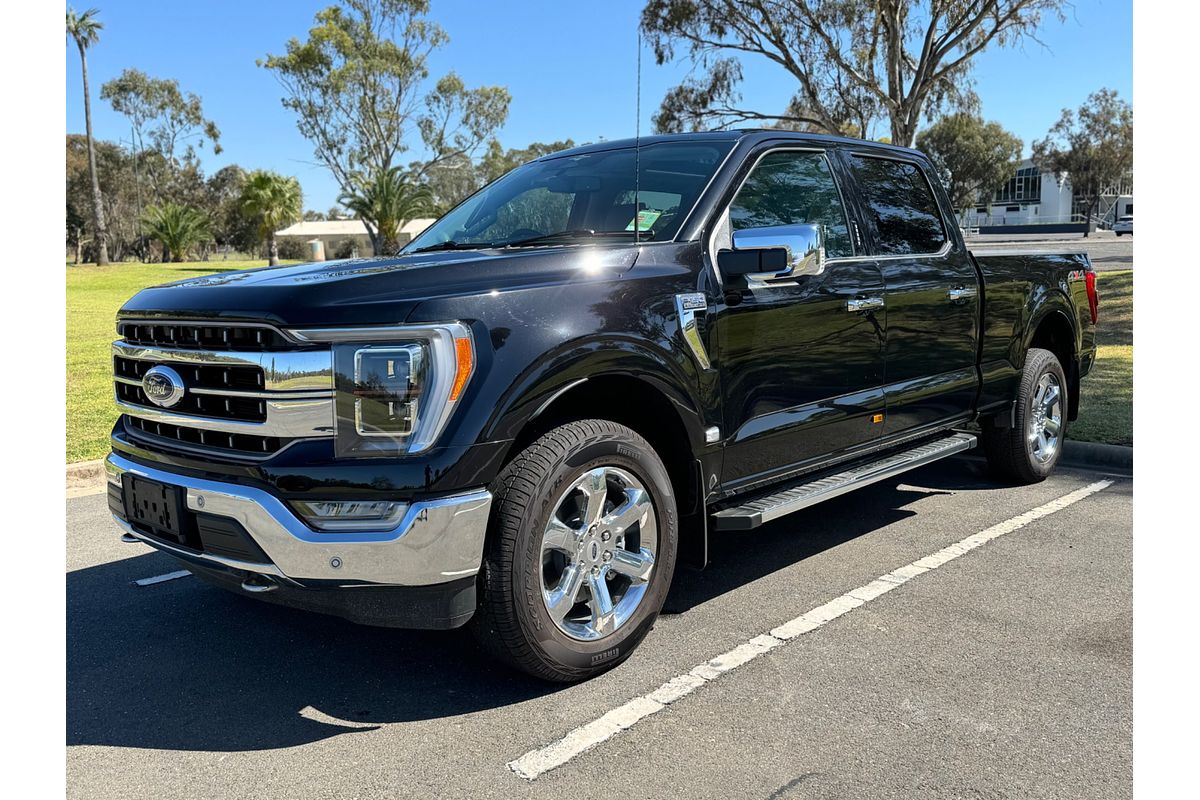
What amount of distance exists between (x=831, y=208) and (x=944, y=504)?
218 cm

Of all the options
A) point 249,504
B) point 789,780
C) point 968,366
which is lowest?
point 789,780

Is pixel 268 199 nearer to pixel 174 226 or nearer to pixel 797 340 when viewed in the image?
pixel 174 226

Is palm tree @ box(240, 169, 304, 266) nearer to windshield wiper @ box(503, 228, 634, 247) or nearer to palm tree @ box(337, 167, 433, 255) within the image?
palm tree @ box(337, 167, 433, 255)

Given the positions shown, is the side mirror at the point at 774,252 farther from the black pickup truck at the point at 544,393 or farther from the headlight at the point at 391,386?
the headlight at the point at 391,386

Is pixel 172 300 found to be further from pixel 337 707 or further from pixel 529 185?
pixel 529 185

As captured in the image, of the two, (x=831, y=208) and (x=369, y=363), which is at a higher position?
(x=831, y=208)

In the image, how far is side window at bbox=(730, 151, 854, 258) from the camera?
4.23 metres

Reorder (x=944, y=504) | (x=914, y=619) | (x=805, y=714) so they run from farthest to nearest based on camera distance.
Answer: (x=944, y=504), (x=914, y=619), (x=805, y=714)

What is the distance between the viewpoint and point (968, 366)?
5.41m

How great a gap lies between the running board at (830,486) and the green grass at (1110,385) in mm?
2235

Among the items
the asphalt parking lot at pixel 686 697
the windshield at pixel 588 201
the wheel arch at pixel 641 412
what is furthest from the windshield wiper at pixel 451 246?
the asphalt parking lot at pixel 686 697

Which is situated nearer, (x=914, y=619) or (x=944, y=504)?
(x=914, y=619)

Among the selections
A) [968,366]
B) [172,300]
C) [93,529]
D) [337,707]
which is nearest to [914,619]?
[968,366]

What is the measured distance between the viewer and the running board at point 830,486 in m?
3.85
